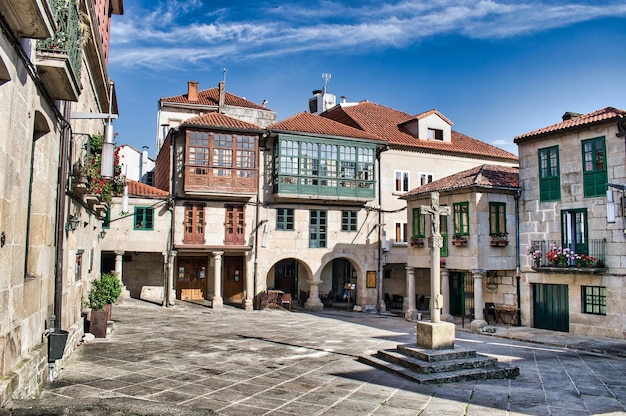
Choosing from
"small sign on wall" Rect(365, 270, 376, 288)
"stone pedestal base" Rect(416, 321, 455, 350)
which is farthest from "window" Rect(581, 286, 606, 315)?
"small sign on wall" Rect(365, 270, 376, 288)

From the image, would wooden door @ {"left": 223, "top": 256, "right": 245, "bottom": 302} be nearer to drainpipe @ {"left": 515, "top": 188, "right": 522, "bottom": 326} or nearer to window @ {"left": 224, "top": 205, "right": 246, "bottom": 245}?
window @ {"left": 224, "top": 205, "right": 246, "bottom": 245}

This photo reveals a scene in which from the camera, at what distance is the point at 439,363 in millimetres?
11797

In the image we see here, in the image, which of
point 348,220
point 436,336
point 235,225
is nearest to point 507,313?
point 348,220

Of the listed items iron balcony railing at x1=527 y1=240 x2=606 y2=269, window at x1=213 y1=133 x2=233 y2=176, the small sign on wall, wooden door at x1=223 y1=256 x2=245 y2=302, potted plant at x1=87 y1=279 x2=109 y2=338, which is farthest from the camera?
wooden door at x1=223 y1=256 x2=245 y2=302

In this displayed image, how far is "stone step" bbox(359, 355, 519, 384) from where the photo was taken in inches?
440

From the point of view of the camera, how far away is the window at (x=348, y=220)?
29078mm

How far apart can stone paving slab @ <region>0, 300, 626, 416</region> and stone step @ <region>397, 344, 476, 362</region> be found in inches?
35.1

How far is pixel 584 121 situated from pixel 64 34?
1745 centimetres

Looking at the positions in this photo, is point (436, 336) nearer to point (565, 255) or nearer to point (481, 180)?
point (565, 255)

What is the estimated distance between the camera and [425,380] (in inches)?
435

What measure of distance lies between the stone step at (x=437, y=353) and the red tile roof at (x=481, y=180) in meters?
10.1

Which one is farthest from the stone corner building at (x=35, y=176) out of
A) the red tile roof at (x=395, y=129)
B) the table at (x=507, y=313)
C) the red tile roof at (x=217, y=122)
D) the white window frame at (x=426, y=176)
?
the white window frame at (x=426, y=176)

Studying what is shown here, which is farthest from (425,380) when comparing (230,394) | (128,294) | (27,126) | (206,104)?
(206,104)

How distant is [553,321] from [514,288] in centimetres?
205
